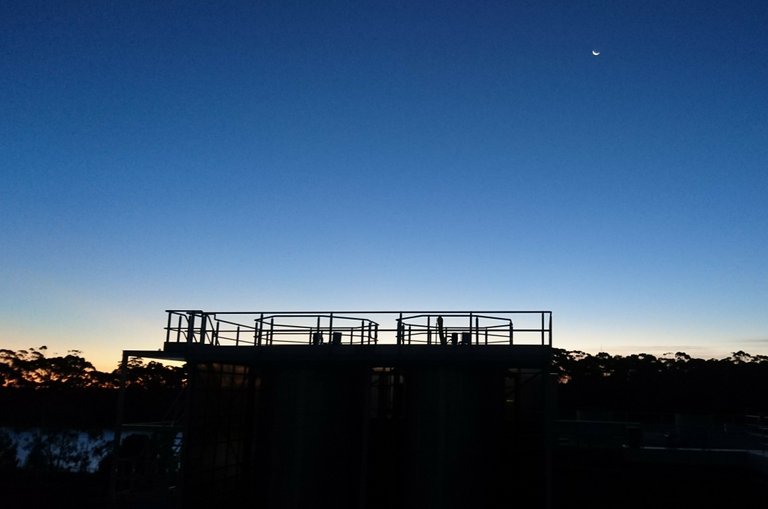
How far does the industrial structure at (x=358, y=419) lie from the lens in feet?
67.6

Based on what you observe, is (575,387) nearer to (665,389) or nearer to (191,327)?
(665,389)

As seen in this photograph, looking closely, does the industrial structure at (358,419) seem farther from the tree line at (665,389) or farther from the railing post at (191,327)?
the tree line at (665,389)

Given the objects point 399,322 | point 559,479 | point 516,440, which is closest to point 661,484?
point 559,479

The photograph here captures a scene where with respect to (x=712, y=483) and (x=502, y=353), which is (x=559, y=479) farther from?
(x=502, y=353)

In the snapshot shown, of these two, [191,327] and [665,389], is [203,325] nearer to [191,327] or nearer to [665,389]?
[191,327]

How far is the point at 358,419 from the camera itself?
78.0 ft

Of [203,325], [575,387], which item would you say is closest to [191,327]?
[203,325]

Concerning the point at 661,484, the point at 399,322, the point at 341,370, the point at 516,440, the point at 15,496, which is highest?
the point at 399,322

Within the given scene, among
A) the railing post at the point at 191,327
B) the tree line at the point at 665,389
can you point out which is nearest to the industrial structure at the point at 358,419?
the railing post at the point at 191,327

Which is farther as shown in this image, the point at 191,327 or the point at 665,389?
the point at 665,389

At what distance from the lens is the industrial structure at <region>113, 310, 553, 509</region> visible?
2059cm

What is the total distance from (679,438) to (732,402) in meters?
45.4

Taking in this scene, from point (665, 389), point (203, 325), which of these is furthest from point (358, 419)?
point (665, 389)

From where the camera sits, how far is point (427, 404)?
20984mm
